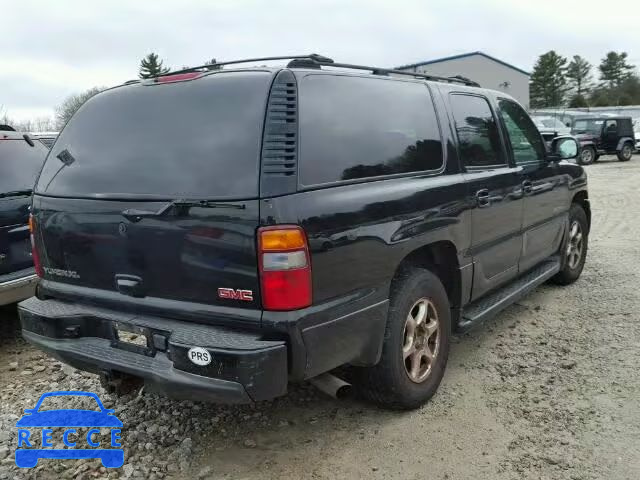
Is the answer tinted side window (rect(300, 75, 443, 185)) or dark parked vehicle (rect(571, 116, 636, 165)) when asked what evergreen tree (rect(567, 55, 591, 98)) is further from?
tinted side window (rect(300, 75, 443, 185))

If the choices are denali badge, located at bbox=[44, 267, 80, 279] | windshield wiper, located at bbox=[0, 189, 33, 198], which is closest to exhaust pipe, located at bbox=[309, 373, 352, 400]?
denali badge, located at bbox=[44, 267, 80, 279]

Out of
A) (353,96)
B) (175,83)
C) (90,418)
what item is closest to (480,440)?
(353,96)

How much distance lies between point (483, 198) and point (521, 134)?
3.83 feet

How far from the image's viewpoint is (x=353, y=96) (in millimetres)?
2996

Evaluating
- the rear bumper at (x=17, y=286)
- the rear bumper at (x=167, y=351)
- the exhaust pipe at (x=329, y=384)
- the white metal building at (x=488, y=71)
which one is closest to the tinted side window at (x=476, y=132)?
the exhaust pipe at (x=329, y=384)

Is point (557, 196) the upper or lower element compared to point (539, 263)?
upper

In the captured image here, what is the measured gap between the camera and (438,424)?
3234mm

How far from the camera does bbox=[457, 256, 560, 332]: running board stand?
151 inches

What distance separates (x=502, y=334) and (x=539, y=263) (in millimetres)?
922

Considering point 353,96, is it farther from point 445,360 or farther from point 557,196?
point 557,196

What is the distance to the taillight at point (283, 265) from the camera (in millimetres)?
2430

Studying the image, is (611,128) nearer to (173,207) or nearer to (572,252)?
(572,252)

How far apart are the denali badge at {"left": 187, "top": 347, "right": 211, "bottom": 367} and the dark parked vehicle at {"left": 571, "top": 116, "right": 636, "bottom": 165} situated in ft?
75.4

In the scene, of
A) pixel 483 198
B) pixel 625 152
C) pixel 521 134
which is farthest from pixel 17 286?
pixel 625 152
